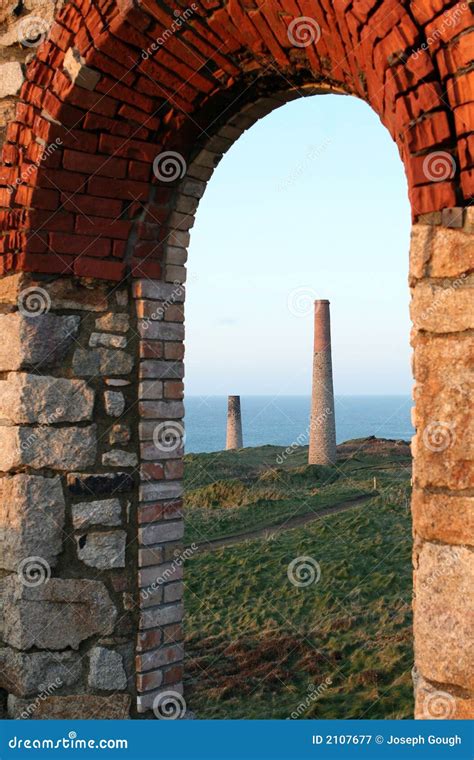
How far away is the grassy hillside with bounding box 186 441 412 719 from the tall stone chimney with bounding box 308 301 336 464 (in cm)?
792

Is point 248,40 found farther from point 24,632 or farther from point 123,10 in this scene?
point 24,632

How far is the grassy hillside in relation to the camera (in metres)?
4.94

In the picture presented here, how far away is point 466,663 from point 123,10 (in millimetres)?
3286

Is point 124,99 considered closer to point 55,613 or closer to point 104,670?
point 55,613

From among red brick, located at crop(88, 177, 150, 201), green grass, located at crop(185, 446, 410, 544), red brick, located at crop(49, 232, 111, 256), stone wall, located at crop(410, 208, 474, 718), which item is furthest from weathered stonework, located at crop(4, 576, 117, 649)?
green grass, located at crop(185, 446, 410, 544)

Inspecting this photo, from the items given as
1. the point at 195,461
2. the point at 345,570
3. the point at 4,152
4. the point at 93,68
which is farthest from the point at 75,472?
the point at 195,461

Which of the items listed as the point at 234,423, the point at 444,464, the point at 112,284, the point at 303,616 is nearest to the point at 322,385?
the point at 234,423

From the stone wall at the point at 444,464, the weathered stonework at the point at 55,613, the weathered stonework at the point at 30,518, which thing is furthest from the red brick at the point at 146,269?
the stone wall at the point at 444,464

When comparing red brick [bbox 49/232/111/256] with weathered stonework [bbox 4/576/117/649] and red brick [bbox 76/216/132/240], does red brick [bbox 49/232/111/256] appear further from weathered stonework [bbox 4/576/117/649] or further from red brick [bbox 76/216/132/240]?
weathered stonework [bbox 4/576/117/649]

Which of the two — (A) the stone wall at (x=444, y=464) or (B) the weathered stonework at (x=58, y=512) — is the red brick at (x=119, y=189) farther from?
(A) the stone wall at (x=444, y=464)

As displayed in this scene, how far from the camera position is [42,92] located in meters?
4.11

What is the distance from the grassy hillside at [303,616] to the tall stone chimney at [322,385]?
792 cm

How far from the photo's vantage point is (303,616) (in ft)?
21.1

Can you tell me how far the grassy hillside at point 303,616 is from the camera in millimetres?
4941
